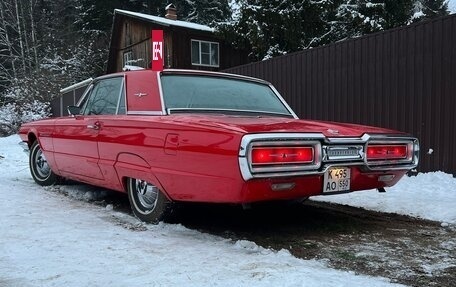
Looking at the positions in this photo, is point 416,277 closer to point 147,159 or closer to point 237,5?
point 147,159

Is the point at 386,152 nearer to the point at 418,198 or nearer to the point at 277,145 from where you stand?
the point at 277,145

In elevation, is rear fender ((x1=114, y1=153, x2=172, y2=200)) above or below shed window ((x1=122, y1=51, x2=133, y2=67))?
below

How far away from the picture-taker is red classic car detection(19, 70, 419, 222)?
362 centimetres

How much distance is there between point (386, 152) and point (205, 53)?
2149 cm

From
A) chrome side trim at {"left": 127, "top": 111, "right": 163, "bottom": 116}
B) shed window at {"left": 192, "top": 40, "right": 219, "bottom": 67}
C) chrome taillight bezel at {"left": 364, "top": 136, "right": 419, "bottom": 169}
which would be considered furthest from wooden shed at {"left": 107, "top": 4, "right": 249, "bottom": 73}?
chrome taillight bezel at {"left": 364, "top": 136, "right": 419, "bottom": 169}

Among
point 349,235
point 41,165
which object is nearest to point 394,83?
point 349,235

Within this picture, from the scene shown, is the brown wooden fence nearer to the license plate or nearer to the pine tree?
the license plate

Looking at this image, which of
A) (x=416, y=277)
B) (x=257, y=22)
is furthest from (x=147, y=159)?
(x=257, y=22)

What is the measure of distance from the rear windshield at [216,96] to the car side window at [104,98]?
2.48ft

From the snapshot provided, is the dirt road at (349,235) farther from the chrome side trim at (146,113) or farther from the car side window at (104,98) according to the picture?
the car side window at (104,98)

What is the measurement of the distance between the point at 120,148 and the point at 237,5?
52.8ft

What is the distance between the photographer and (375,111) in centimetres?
828

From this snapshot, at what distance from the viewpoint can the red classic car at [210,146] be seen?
3623mm

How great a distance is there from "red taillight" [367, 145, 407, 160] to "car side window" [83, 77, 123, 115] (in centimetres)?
261
